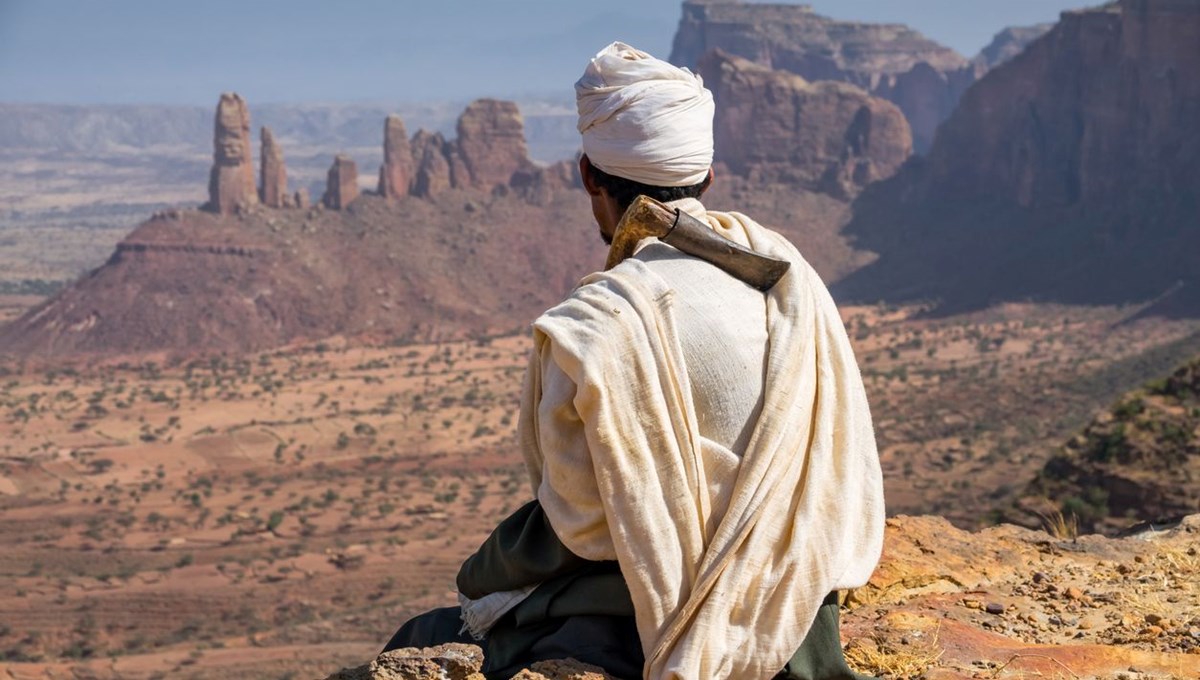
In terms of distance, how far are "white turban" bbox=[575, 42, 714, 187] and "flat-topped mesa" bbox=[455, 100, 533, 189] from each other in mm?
61364

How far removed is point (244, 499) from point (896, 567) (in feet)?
87.7

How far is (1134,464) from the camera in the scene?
15789mm

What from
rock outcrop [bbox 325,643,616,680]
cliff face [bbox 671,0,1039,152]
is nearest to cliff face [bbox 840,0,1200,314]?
rock outcrop [bbox 325,643,616,680]

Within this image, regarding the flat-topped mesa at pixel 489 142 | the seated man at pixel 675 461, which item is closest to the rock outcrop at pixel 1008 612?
the seated man at pixel 675 461

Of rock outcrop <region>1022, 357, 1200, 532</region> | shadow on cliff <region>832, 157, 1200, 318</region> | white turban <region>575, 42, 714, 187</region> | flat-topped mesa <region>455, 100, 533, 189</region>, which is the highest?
white turban <region>575, 42, 714, 187</region>

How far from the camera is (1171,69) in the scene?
184ft

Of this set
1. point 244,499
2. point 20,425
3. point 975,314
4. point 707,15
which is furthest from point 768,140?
point 707,15

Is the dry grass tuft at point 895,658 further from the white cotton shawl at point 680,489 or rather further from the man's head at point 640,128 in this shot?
the man's head at point 640,128

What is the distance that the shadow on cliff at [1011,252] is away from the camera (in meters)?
53.6

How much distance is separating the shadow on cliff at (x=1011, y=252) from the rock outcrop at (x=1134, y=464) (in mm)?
34595

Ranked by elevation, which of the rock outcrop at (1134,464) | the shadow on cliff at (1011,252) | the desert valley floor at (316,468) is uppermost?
the rock outcrop at (1134,464)

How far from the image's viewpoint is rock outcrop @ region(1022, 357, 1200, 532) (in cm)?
1498

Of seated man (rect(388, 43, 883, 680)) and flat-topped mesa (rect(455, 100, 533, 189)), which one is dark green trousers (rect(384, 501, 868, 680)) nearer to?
seated man (rect(388, 43, 883, 680))

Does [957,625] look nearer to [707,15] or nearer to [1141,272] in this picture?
[1141,272]
